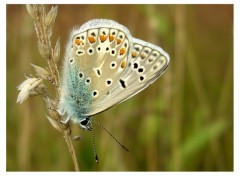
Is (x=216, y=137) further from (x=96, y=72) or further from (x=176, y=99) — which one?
(x=96, y=72)

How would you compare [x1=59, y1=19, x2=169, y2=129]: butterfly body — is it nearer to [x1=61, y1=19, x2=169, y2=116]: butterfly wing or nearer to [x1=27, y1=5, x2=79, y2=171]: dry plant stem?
[x1=61, y1=19, x2=169, y2=116]: butterfly wing

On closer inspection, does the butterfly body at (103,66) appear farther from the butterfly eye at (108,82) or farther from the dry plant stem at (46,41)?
the dry plant stem at (46,41)

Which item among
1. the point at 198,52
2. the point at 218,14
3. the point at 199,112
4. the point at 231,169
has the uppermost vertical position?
the point at 218,14

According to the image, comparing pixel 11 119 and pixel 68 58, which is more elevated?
pixel 68 58

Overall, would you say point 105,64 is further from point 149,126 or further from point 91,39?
point 149,126

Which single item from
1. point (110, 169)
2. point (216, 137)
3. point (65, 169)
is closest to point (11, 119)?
point (65, 169)

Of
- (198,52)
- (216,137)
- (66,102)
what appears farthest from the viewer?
(198,52)

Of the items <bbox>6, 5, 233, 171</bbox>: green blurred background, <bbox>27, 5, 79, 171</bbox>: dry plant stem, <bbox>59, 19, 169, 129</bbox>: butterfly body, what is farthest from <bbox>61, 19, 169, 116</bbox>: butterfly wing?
<bbox>6, 5, 233, 171</bbox>: green blurred background

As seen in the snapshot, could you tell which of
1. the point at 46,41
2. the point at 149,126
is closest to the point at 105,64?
the point at 46,41

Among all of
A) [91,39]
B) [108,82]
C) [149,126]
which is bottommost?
[149,126]
